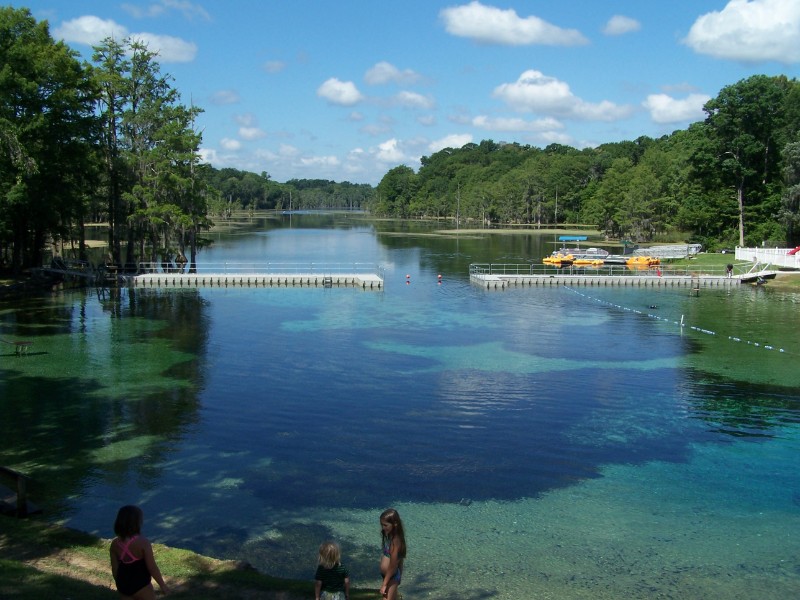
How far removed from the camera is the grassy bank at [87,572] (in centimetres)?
969

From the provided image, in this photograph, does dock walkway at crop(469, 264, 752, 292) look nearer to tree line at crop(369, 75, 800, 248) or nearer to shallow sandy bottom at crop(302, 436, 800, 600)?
tree line at crop(369, 75, 800, 248)

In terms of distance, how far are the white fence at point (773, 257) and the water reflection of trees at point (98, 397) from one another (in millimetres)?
49338

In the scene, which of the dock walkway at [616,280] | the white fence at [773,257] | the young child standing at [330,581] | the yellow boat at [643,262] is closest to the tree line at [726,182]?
the white fence at [773,257]

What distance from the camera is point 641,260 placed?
7350cm

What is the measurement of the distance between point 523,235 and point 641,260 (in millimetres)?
57948

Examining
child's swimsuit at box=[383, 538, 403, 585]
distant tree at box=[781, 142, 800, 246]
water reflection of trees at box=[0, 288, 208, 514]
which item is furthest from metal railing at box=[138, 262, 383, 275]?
child's swimsuit at box=[383, 538, 403, 585]

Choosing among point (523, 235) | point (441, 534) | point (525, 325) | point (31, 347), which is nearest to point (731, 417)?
point (441, 534)

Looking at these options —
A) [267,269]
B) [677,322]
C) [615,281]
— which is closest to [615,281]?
[615,281]

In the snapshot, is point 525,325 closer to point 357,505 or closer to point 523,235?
point 357,505

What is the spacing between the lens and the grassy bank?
9.69 meters

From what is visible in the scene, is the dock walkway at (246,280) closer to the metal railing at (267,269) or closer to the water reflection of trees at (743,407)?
the metal railing at (267,269)

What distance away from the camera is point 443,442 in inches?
779

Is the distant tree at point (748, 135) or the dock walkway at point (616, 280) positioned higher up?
the distant tree at point (748, 135)

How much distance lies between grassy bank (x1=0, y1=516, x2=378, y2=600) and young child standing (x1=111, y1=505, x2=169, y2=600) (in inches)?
65.9
